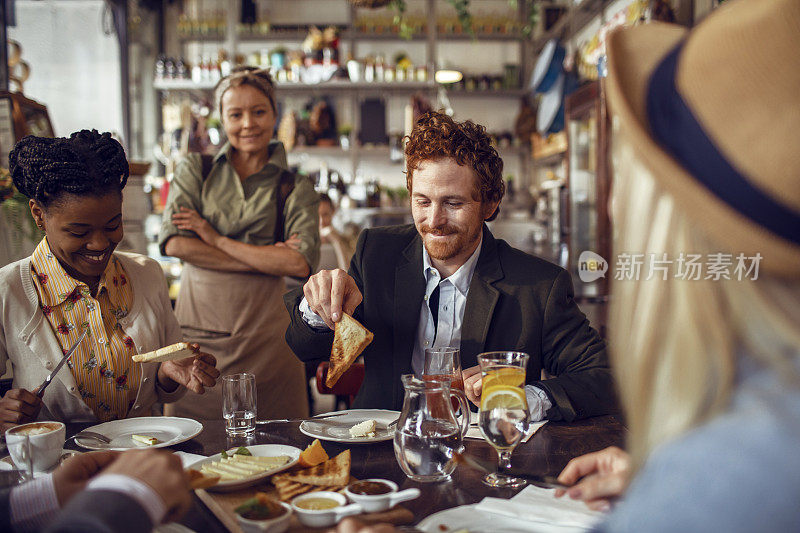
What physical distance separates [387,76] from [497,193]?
542 centimetres

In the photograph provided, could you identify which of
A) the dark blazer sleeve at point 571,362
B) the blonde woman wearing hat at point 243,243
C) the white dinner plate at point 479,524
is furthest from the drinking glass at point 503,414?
the blonde woman wearing hat at point 243,243

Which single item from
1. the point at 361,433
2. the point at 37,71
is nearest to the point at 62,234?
the point at 361,433

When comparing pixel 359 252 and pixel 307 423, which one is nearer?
pixel 307 423

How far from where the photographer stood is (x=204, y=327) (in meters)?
2.79

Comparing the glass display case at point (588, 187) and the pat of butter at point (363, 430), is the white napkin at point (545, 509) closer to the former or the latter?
the pat of butter at point (363, 430)

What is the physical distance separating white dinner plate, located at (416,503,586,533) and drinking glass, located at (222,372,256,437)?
692mm

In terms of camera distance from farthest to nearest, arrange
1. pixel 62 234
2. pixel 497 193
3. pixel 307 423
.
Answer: pixel 497 193 < pixel 62 234 < pixel 307 423

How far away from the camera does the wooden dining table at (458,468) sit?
1186mm

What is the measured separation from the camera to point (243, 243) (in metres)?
2.76

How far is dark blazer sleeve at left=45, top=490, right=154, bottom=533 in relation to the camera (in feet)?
2.48

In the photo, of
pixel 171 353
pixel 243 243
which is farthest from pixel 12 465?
pixel 243 243

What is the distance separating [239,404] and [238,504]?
0.47 m

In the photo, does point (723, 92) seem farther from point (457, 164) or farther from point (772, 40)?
point (457, 164)

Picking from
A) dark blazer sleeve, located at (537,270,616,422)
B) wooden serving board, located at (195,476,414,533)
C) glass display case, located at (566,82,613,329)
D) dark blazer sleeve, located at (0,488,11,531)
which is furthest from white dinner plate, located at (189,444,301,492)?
glass display case, located at (566,82,613,329)
